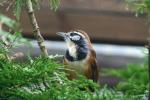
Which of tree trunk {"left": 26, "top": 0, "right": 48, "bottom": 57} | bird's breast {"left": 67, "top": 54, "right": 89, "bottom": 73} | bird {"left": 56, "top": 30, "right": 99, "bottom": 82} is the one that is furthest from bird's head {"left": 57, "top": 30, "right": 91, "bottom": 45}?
tree trunk {"left": 26, "top": 0, "right": 48, "bottom": 57}

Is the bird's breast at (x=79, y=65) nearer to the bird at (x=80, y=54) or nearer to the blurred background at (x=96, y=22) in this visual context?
the bird at (x=80, y=54)

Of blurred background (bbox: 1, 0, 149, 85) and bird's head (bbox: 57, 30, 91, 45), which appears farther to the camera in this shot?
blurred background (bbox: 1, 0, 149, 85)

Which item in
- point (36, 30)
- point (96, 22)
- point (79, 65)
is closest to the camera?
point (36, 30)

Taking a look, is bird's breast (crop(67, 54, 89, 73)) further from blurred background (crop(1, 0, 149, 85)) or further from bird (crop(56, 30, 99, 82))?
blurred background (crop(1, 0, 149, 85))

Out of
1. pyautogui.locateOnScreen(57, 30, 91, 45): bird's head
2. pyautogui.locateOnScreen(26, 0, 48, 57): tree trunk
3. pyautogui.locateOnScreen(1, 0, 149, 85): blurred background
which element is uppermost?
pyautogui.locateOnScreen(26, 0, 48, 57): tree trunk

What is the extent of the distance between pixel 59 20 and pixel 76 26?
0.17 metres

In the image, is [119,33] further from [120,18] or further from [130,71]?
[130,71]

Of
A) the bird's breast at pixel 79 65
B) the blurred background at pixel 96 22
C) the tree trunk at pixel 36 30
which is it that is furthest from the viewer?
the blurred background at pixel 96 22

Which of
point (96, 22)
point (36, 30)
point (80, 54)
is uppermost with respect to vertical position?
point (36, 30)

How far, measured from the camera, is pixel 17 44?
2.10m

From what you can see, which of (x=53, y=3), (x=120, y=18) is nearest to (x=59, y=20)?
(x=120, y=18)

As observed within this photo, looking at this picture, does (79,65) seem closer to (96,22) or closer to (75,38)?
(75,38)

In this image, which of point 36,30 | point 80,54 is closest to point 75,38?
point 80,54

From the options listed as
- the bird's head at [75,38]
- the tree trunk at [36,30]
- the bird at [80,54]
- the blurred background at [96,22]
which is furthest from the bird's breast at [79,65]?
the blurred background at [96,22]
